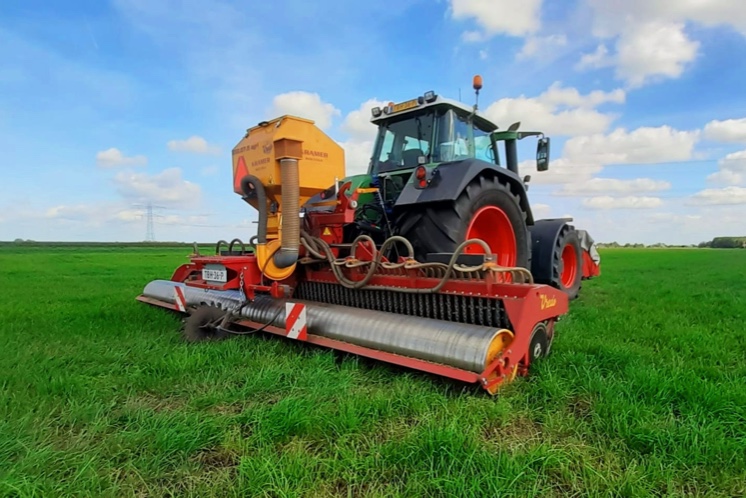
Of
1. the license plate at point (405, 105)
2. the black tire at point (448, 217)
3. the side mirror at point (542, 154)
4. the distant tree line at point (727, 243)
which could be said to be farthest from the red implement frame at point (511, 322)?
the distant tree line at point (727, 243)

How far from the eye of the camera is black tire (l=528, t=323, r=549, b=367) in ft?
9.72

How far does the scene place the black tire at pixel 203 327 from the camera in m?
3.91

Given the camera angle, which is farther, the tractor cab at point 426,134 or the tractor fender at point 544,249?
the tractor fender at point 544,249

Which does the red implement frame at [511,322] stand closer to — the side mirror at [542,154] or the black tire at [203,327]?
the black tire at [203,327]

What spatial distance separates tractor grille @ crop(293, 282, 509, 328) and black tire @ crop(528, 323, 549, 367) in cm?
21

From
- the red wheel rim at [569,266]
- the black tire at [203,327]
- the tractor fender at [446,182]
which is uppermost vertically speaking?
the tractor fender at [446,182]

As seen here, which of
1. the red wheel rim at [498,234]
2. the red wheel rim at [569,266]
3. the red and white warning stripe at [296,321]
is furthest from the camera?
the red wheel rim at [569,266]

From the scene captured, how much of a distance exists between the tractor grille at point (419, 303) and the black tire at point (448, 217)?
484 millimetres

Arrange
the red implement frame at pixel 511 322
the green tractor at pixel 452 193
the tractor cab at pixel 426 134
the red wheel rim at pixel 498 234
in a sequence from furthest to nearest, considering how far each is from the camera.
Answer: the tractor cab at pixel 426 134 → the red wheel rim at pixel 498 234 → the green tractor at pixel 452 193 → the red implement frame at pixel 511 322

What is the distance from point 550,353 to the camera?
Answer: 3414 millimetres

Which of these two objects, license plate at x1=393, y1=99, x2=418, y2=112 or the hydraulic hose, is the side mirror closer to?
license plate at x1=393, y1=99, x2=418, y2=112

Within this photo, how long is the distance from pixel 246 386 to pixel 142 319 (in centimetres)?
275

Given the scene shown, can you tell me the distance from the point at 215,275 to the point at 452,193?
6.82ft

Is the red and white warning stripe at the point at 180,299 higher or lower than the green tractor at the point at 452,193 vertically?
lower
